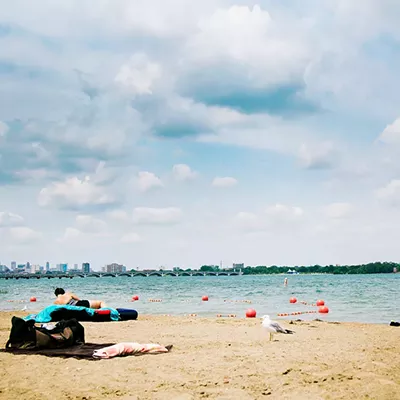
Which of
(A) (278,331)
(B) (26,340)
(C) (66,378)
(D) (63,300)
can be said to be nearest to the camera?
(C) (66,378)

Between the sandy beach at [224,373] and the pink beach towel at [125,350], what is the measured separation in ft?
0.76

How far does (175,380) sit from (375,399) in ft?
8.50

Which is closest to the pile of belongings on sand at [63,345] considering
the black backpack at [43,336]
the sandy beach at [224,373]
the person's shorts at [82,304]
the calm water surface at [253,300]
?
the black backpack at [43,336]

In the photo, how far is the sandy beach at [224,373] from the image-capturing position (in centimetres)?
609

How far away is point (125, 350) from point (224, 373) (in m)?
2.13

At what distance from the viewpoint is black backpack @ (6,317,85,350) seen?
349 inches

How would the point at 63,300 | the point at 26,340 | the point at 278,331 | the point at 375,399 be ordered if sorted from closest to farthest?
the point at 375,399 → the point at 26,340 → the point at 278,331 → the point at 63,300

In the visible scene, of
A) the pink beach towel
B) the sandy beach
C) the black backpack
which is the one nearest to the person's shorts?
the sandy beach

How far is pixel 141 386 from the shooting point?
21.1 ft

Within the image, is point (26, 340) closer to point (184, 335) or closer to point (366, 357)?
point (184, 335)

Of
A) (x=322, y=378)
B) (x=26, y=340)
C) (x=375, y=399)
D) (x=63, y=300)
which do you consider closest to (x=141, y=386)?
(x=322, y=378)

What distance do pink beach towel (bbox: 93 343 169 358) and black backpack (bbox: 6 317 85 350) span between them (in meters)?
1.11

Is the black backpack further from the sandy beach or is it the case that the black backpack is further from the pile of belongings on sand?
the sandy beach

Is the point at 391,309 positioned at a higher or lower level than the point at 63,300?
lower
